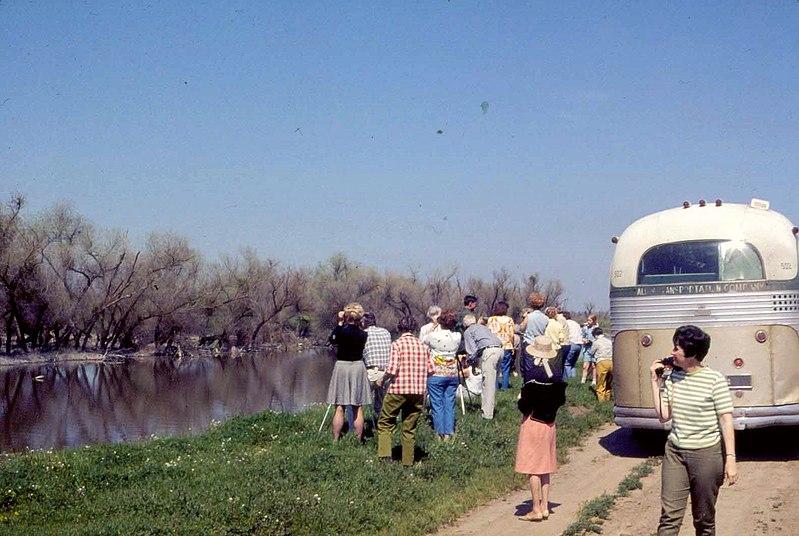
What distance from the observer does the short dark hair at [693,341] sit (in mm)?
6164

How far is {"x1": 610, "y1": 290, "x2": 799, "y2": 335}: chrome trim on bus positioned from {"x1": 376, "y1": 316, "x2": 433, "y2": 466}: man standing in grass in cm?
313

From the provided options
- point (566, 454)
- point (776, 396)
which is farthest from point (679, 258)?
point (566, 454)

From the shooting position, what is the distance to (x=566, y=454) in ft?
40.1

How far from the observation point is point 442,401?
461 inches

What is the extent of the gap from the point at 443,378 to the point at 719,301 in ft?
12.0

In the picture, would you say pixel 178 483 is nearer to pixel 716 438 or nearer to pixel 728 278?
pixel 716 438

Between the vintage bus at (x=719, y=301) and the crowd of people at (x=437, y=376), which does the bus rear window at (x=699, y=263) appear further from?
the crowd of people at (x=437, y=376)

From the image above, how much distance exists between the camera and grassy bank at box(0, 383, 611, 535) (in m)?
7.91

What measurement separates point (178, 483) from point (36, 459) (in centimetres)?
287

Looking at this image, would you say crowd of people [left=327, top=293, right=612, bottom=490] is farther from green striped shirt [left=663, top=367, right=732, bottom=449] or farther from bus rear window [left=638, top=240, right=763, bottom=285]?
green striped shirt [left=663, top=367, right=732, bottom=449]

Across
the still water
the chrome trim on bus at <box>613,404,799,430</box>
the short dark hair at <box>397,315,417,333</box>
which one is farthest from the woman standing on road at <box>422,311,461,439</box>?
the still water

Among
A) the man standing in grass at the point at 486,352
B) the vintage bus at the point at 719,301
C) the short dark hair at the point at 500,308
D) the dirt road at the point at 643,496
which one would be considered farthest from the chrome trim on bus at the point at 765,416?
the short dark hair at the point at 500,308

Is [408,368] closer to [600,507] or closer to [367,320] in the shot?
[367,320]

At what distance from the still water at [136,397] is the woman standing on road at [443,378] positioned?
8.11 meters
